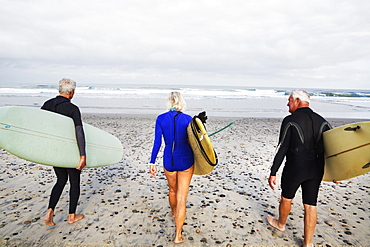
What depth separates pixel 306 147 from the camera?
9.36 feet

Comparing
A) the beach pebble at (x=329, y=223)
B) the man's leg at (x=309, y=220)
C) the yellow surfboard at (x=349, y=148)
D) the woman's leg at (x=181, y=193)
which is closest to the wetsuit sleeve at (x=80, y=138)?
the woman's leg at (x=181, y=193)

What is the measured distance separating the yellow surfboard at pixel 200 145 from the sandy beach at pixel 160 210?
1.01m

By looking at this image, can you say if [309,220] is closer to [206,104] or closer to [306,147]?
[306,147]

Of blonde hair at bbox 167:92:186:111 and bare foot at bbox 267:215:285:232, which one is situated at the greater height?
blonde hair at bbox 167:92:186:111

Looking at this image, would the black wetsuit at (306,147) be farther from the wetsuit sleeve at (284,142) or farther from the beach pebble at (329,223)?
the beach pebble at (329,223)

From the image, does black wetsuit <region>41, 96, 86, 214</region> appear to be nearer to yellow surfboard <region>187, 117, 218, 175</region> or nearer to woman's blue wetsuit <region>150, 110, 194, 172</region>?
woman's blue wetsuit <region>150, 110, 194, 172</region>

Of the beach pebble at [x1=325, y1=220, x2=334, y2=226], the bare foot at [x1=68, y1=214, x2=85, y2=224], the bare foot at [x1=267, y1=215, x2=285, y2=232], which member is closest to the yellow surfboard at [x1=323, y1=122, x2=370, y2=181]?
the beach pebble at [x1=325, y1=220, x2=334, y2=226]

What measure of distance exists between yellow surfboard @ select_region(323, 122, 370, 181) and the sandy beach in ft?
3.15

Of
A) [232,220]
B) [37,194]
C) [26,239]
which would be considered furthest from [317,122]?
[37,194]

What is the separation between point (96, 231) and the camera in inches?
128

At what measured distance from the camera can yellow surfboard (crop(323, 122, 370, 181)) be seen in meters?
2.90

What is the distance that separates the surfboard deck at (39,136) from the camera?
3.15m

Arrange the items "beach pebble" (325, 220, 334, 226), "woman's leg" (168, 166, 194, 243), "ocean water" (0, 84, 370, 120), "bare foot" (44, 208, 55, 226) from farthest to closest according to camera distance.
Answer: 1. "ocean water" (0, 84, 370, 120)
2. "beach pebble" (325, 220, 334, 226)
3. "bare foot" (44, 208, 55, 226)
4. "woman's leg" (168, 166, 194, 243)

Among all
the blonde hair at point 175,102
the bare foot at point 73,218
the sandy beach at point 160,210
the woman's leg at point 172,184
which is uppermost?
the blonde hair at point 175,102
